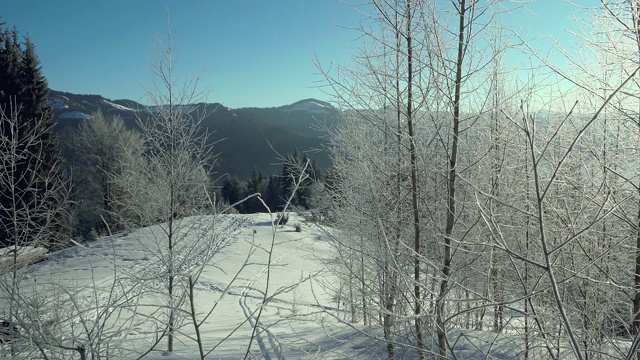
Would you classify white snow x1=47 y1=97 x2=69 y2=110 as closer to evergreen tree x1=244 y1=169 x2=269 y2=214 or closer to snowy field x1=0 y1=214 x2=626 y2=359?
evergreen tree x1=244 y1=169 x2=269 y2=214

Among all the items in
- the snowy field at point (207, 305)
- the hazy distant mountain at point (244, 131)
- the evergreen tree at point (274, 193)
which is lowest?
the evergreen tree at point (274, 193)

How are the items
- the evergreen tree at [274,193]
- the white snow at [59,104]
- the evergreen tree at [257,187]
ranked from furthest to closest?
the white snow at [59,104] → the evergreen tree at [274,193] → the evergreen tree at [257,187]

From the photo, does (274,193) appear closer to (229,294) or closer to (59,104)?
(229,294)

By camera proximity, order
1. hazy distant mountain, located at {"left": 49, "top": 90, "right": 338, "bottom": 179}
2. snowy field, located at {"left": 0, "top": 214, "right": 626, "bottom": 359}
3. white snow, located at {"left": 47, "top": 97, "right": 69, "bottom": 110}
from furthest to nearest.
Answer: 1. hazy distant mountain, located at {"left": 49, "top": 90, "right": 338, "bottom": 179}
2. white snow, located at {"left": 47, "top": 97, "right": 69, "bottom": 110}
3. snowy field, located at {"left": 0, "top": 214, "right": 626, "bottom": 359}

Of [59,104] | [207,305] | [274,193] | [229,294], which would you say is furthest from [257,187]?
[59,104]

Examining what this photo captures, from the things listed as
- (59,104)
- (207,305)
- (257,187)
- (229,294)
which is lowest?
(229,294)

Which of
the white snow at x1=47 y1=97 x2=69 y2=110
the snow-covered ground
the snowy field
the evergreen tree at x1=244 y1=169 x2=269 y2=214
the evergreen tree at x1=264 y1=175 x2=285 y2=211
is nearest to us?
the snowy field

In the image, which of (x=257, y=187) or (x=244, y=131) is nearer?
(x=257, y=187)

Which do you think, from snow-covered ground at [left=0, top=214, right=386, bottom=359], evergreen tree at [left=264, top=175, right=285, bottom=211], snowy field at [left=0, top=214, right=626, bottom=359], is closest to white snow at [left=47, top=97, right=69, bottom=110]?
evergreen tree at [left=264, top=175, right=285, bottom=211]

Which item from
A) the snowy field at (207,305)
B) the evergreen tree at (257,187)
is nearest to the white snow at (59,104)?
the evergreen tree at (257,187)

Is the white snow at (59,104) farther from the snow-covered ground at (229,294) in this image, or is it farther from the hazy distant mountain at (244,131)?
the snow-covered ground at (229,294)

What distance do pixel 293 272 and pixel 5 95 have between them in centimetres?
1387

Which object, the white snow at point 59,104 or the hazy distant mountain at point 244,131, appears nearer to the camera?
the white snow at point 59,104

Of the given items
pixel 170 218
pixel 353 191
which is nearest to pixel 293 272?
pixel 353 191
